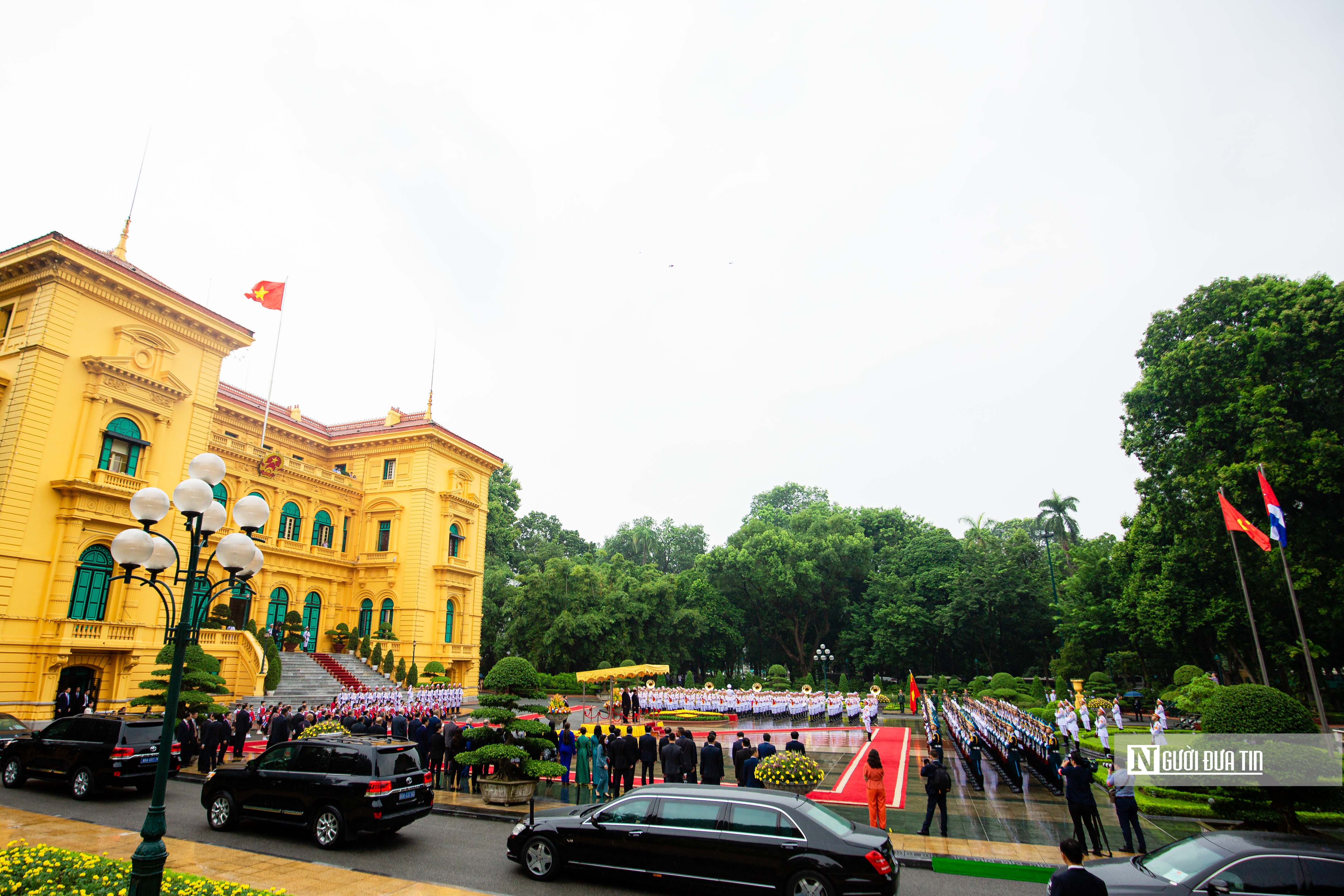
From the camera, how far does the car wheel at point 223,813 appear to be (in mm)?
10719

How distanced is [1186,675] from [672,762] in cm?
2828

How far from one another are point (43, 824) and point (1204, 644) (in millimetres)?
43259

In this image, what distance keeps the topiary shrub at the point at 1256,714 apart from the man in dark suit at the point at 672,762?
32.9 ft

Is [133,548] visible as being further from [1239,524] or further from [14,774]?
[1239,524]

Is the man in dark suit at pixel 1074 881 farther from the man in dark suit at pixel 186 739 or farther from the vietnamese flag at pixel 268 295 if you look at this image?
the vietnamese flag at pixel 268 295

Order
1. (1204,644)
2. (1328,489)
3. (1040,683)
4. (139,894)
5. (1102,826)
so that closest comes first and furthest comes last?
(139,894) < (1102,826) < (1328,489) < (1204,644) < (1040,683)

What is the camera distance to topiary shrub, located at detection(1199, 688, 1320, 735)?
12.3 metres

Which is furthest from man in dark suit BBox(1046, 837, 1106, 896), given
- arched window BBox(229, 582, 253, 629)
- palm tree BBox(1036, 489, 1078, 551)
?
palm tree BBox(1036, 489, 1078, 551)

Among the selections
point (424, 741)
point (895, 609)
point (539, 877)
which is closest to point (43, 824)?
point (424, 741)

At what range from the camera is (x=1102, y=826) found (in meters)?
12.1

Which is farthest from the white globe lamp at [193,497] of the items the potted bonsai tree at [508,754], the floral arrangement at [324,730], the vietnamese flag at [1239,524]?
the vietnamese flag at [1239,524]

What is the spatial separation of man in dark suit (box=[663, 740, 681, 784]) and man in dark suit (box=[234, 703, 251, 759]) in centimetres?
1168

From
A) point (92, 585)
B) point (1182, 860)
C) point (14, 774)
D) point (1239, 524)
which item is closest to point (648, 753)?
point (1182, 860)

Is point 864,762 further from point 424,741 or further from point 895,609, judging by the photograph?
point 895,609
